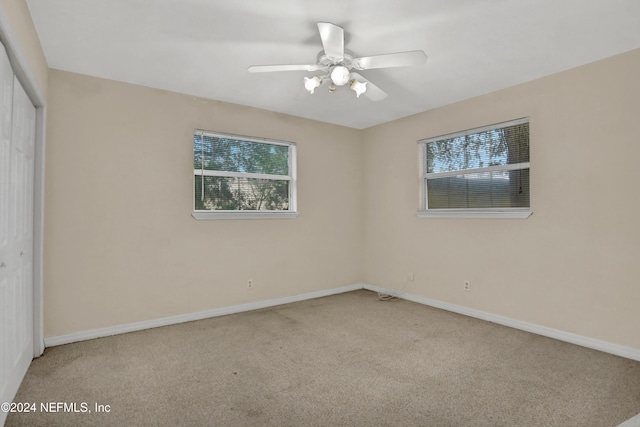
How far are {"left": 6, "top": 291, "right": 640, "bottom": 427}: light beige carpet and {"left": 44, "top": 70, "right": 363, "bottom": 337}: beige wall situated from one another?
1.27 feet

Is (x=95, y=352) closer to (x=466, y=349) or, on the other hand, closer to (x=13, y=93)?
(x=13, y=93)

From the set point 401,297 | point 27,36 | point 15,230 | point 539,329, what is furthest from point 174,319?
point 539,329

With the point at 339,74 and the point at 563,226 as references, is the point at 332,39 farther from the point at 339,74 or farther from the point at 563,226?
the point at 563,226

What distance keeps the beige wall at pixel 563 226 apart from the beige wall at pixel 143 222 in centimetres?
184

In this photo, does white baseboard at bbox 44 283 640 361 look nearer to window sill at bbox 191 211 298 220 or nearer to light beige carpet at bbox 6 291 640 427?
light beige carpet at bbox 6 291 640 427

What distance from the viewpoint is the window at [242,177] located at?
365 centimetres

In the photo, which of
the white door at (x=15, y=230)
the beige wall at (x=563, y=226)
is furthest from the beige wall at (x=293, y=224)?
the white door at (x=15, y=230)

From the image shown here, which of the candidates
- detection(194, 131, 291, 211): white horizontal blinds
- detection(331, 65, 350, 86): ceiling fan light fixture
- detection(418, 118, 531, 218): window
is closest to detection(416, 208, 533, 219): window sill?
detection(418, 118, 531, 218): window

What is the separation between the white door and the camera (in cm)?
183

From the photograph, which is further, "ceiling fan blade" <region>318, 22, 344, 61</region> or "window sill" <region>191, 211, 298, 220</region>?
"window sill" <region>191, 211, 298, 220</region>

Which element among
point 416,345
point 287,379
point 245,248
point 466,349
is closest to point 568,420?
point 466,349

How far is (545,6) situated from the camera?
2051 mm

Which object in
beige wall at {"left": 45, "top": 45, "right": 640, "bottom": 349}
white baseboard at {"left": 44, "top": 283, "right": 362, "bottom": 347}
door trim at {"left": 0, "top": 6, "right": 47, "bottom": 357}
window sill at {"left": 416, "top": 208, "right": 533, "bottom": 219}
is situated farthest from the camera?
window sill at {"left": 416, "top": 208, "right": 533, "bottom": 219}

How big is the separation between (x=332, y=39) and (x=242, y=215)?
2.32m
